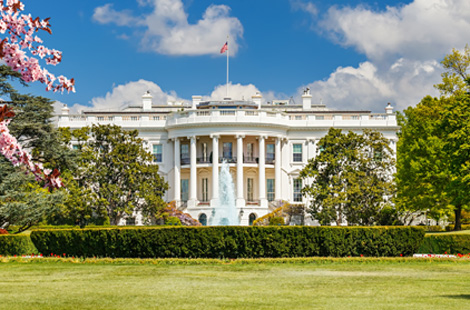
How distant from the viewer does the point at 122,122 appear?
6825cm

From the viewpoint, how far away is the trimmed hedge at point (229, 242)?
2683cm

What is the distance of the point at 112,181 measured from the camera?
50.2m

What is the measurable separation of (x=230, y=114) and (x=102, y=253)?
125 ft

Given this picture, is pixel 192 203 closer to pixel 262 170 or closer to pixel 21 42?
pixel 262 170

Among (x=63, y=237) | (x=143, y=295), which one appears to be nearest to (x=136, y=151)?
(x=63, y=237)

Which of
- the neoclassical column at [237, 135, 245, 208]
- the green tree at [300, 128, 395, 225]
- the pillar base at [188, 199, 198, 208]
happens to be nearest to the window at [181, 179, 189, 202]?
the pillar base at [188, 199, 198, 208]

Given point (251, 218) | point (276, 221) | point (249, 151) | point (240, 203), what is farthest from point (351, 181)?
point (249, 151)

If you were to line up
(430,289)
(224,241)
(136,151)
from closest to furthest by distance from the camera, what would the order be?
(430,289)
(224,241)
(136,151)

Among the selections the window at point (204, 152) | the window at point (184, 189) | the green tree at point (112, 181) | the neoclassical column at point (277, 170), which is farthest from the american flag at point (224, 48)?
the green tree at point (112, 181)

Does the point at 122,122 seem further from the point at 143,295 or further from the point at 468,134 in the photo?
the point at 143,295

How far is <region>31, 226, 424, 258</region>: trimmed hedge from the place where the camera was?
1056 inches

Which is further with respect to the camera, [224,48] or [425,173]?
[224,48]

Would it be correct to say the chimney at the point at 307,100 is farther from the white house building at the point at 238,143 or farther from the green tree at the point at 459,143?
the green tree at the point at 459,143

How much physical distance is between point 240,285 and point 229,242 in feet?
28.4
